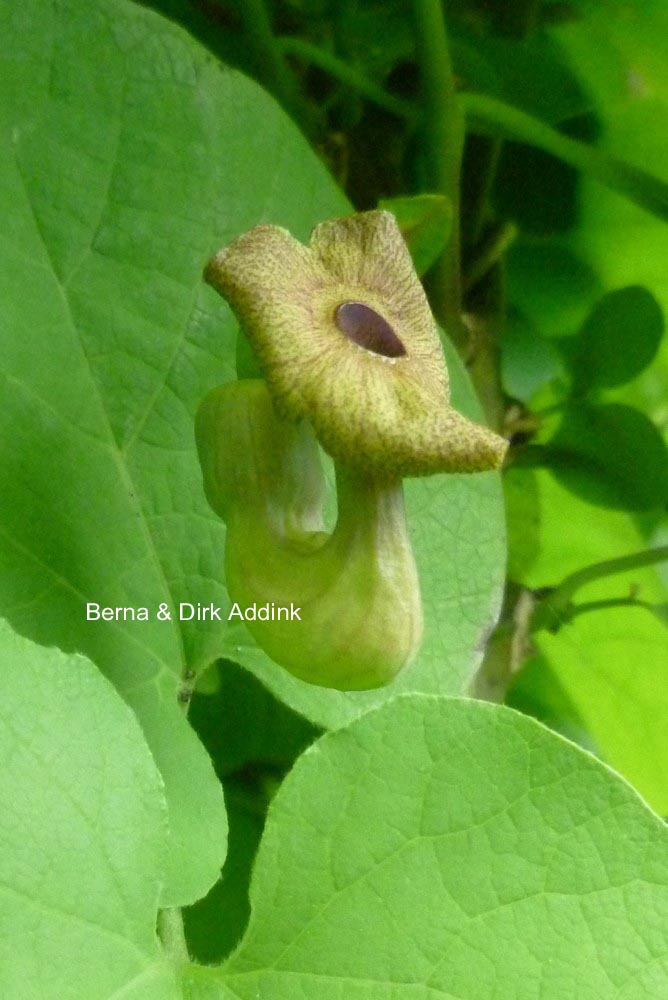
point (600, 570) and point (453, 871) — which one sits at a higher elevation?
point (453, 871)

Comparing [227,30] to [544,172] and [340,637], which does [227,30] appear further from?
[340,637]

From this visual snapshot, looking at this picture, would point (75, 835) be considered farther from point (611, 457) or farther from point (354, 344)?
point (611, 457)

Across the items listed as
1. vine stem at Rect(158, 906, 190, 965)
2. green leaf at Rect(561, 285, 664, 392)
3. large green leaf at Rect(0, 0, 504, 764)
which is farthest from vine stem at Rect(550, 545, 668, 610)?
vine stem at Rect(158, 906, 190, 965)

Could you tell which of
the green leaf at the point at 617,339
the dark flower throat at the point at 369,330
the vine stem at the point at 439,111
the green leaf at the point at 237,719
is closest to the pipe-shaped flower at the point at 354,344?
the dark flower throat at the point at 369,330

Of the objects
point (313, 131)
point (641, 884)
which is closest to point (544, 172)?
point (313, 131)

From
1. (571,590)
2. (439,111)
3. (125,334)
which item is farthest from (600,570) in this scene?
(125,334)

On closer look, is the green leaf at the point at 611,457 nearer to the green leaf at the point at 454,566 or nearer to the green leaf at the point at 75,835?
the green leaf at the point at 454,566
